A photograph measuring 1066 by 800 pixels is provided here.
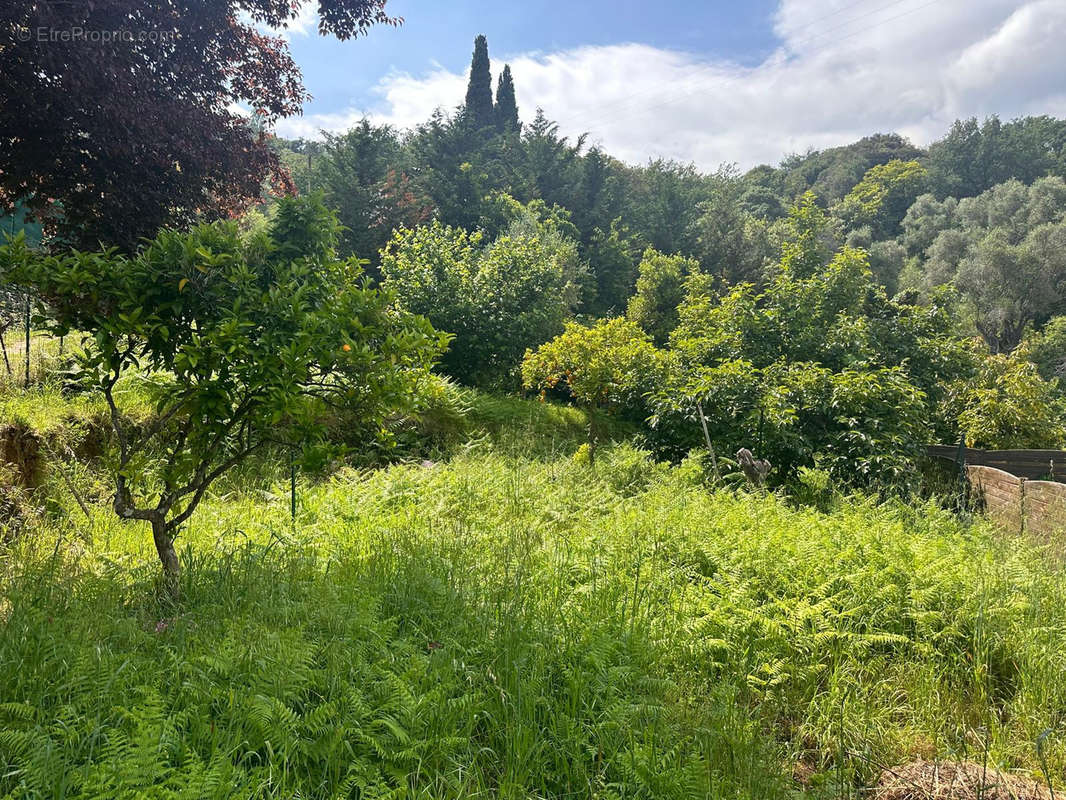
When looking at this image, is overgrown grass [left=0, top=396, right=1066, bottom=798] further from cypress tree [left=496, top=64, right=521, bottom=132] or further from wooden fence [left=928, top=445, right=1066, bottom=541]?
A: cypress tree [left=496, top=64, right=521, bottom=132]

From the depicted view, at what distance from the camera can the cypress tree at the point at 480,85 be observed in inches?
1280

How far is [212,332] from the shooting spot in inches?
102

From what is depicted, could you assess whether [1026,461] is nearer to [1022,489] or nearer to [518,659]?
[1022,489]

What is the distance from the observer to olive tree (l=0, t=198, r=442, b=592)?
265cm

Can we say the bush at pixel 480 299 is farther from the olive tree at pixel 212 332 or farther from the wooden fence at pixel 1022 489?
the olive tree at pixel 212 332

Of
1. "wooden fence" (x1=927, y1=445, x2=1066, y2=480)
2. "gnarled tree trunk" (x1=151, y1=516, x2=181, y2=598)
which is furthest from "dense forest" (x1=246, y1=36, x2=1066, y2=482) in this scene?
"gnarled tree trunk" (x1=151, y1=516, x2=181, y2=598)

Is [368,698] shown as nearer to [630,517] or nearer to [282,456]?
[630,517]

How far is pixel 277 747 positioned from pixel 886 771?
216 cm

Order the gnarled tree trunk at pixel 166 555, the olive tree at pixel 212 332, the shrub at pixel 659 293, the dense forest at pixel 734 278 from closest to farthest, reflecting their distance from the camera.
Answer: the olive tree at pixel 212 332, the gnarled tree trunk at pixel 166 555, the dense forest at pixel 734 278, the shrub at pixel 659 293

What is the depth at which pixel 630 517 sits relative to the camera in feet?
14.9

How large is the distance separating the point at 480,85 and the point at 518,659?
36127mm

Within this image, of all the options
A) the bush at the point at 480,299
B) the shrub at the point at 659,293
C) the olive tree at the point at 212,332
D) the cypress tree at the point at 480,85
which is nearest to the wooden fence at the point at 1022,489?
the olive tree at the point at 212,332

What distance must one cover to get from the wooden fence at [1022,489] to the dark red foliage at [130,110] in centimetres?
797

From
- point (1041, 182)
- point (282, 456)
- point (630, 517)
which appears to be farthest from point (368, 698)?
point (1041, 182)
